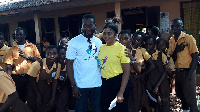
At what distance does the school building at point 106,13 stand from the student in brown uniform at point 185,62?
3714mm

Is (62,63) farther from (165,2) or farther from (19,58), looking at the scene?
(165,2)

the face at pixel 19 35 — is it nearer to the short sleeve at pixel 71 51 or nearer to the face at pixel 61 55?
the face at pixel 61 55

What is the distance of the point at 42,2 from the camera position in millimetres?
8641

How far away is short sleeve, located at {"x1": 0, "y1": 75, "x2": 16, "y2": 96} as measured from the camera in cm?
205

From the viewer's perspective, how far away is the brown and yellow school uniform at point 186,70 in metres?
3.52

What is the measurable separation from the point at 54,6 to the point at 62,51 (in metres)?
5.47

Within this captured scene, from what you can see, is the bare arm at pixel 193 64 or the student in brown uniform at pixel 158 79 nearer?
the bare arm at pixel 193 64

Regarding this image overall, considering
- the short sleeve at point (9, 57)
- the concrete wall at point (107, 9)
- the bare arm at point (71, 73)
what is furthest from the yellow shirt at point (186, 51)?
the concrete wall at point (107, 9)

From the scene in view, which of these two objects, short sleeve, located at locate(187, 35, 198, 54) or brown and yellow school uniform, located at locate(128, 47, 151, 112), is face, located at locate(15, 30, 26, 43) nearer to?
brown and yellow school uniform, located at locate(128, 47, 151, 112)

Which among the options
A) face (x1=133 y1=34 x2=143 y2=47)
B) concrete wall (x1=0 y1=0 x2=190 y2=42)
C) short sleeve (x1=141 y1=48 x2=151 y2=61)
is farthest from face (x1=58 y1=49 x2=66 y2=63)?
concrete wall (x1=0 y1=0 x2=190 y2=42)

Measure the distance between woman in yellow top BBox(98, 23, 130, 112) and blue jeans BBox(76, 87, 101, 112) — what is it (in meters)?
0.08

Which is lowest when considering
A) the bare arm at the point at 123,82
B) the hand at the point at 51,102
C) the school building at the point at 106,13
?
the hand at the point at 51,102

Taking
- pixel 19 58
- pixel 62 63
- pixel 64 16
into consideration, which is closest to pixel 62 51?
pixel 62 63

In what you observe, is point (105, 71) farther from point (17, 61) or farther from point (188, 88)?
point (17, 61)
